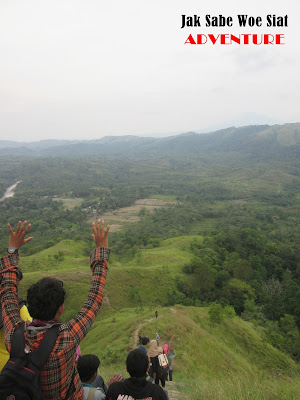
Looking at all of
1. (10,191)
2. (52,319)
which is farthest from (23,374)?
(10,191)

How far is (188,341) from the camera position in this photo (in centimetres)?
1409

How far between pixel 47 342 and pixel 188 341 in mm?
14325

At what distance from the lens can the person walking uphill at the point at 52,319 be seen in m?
2.08

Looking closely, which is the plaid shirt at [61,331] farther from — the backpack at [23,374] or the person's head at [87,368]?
the person's head at [87,368]

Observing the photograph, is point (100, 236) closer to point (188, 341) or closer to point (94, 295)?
point (94, 295)

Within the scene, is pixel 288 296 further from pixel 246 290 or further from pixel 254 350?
pixel 254 350

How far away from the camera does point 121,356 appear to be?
12.6 meters

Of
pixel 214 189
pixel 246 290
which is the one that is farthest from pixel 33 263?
pixel 214 189

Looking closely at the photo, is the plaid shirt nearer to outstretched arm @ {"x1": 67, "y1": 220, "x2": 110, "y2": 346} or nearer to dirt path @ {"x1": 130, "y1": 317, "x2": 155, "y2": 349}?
outstretched arm @ {"x1": 67, "y1": 220, "x2": 110, "y2": 346}

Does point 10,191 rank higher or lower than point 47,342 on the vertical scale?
lower

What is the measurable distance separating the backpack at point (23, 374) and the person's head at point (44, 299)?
0.31 metres

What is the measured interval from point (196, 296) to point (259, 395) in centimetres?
2476

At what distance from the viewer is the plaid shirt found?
207 centimetres

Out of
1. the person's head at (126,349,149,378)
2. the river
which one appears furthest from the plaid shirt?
the river
